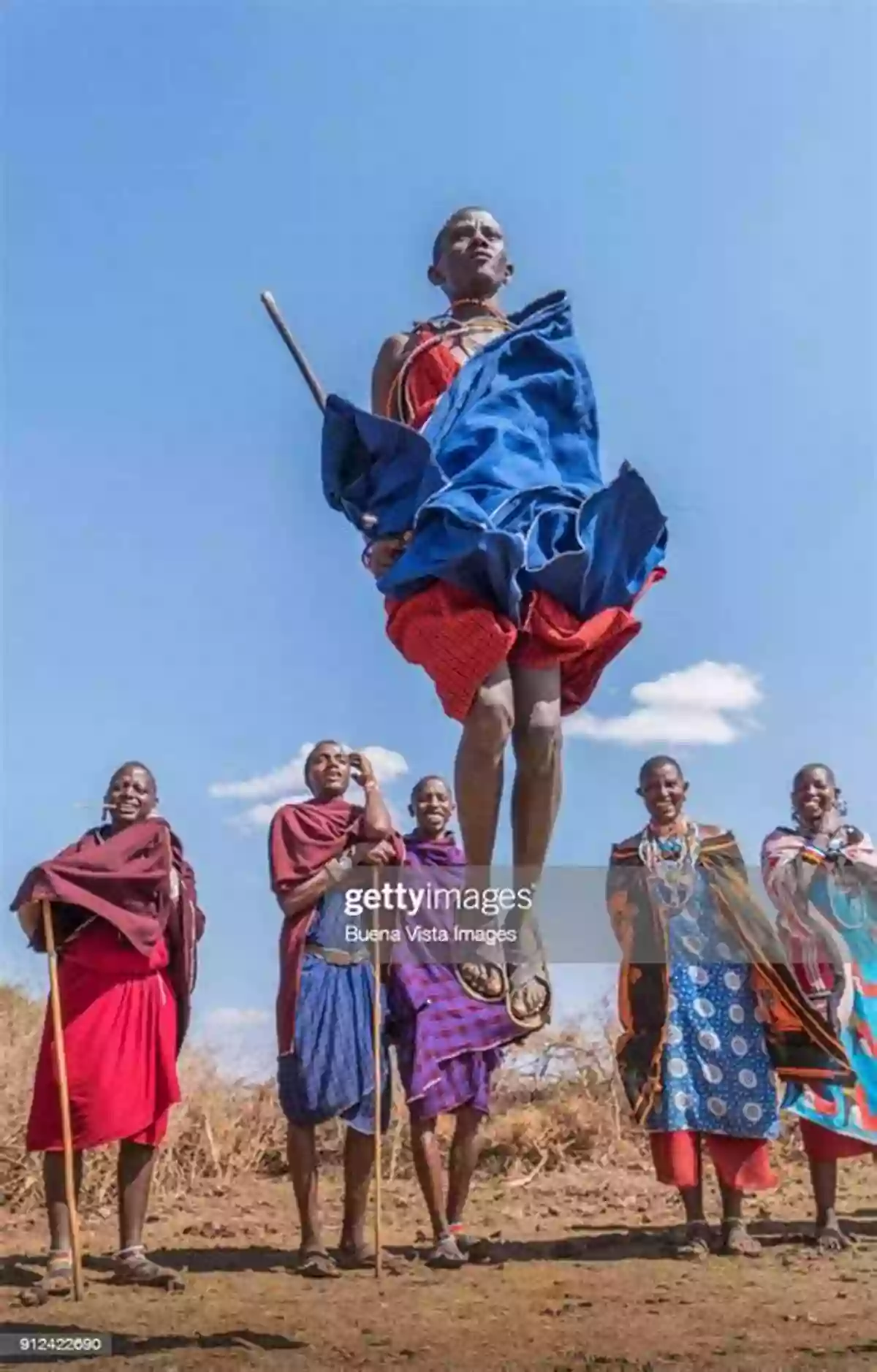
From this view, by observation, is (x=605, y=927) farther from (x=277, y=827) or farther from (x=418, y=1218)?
(x=418, y=1218)

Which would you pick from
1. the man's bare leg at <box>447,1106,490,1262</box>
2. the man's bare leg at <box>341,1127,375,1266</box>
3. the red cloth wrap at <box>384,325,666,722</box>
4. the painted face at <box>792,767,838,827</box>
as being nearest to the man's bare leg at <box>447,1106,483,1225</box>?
the man's bare leg at <box>447,1106,490,1262</box>

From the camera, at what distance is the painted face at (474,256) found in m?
3.09

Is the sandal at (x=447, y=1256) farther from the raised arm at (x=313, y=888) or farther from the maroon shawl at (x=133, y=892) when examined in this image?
the raised arm at (x=313, y=888)

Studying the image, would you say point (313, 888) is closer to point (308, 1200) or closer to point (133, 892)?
point (133, 892)

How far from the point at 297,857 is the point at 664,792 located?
1.34m

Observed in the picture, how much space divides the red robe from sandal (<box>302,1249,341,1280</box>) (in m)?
0.61

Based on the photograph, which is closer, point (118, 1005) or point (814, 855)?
point (118, 1005)

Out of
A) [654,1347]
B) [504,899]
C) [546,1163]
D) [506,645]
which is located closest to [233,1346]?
[654,1347]

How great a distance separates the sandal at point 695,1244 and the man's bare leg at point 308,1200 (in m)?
1.17

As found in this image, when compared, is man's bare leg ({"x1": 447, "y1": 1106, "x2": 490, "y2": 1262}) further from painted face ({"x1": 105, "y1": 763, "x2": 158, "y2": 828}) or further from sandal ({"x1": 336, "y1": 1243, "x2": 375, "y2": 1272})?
painted face ({"x1": 105, "y1": 763, "x2": 158, "y2": 828})

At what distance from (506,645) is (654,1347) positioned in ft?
6.13

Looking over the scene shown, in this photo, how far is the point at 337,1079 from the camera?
4461 millimetres

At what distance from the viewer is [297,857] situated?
4.66 meters

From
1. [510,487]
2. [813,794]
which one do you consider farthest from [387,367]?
[813,794]
